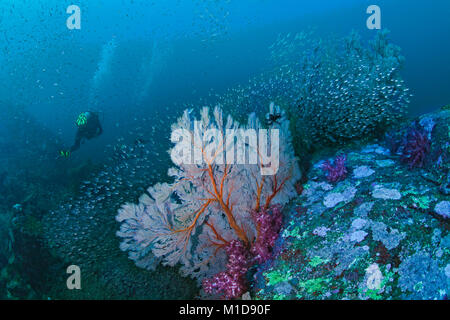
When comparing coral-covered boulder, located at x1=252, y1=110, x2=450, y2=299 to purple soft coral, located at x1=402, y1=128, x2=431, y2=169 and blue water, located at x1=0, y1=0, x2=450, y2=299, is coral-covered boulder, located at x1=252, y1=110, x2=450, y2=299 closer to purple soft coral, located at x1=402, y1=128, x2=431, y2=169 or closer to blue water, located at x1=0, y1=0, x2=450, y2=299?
purple soft coral, located at x1=402, y1=128, x2=431, y2=169

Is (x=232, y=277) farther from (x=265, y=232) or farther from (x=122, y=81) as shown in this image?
(x=122, y=81)

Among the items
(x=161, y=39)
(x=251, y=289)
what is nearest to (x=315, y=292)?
(x=251, y=289)

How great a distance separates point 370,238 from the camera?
293 centimetres

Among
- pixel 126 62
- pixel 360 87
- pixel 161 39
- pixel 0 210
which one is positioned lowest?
pixel 0 210

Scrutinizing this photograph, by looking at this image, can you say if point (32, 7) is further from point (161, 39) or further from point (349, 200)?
point (349, 200)

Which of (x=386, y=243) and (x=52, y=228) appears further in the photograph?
(x=52, y=228)

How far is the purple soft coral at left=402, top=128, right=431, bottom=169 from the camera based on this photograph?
383cm

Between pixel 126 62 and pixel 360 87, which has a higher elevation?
pixel 126 62

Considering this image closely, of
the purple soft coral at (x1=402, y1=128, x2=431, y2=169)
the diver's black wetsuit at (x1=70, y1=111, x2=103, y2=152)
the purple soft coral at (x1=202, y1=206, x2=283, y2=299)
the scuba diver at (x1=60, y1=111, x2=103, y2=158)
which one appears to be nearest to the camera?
the purple soft coral at (x1=202, y1=206, x2=283, y2=299)

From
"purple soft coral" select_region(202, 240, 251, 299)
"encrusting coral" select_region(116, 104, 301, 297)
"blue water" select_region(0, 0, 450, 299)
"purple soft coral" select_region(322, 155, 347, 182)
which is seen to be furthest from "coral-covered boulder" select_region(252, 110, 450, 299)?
"blue water" select_region(0, 0, 450, 299)

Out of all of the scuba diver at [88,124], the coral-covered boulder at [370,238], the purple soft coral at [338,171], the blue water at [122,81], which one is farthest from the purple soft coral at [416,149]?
the scuba diver at [88,124]

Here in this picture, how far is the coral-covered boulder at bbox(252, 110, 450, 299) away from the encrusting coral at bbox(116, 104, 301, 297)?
47cm
